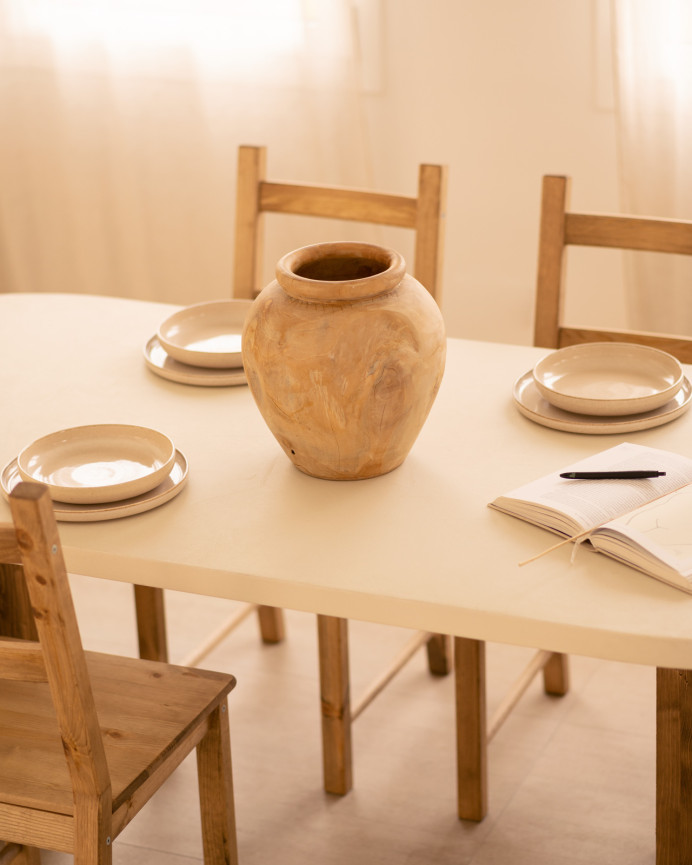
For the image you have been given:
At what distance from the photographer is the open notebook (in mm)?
1161

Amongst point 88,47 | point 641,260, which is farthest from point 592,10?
point 88,47

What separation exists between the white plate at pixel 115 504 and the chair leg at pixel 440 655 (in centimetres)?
100

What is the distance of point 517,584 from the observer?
115 cm

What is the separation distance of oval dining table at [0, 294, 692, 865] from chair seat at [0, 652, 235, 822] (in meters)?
0.23

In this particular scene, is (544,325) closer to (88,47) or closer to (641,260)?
(641,260)

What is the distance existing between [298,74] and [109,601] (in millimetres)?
1431

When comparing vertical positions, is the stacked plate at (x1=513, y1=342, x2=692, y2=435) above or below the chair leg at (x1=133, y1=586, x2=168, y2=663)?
above

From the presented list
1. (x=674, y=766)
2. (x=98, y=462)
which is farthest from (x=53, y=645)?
(x=674, y=766)

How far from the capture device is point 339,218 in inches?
81.3

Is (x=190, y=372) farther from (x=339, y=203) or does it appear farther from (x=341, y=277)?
(x=339, y=203)

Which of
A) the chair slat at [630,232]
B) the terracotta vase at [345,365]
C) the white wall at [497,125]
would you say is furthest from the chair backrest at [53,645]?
the white wall at [497,125]

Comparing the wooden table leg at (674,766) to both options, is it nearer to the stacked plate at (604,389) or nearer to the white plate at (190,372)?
the stacked plate at (604,389)

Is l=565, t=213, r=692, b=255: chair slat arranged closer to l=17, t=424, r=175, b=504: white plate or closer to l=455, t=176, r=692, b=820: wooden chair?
l=455, t=176, r=692, b=820: wooden chair

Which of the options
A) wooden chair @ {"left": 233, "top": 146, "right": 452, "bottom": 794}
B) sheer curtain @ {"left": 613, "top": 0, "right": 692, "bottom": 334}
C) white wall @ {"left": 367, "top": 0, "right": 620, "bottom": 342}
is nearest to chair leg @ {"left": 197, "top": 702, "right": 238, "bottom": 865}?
wooden chair @ {"left": 233, "top": 146, "right": 452, "bottom": 794}
